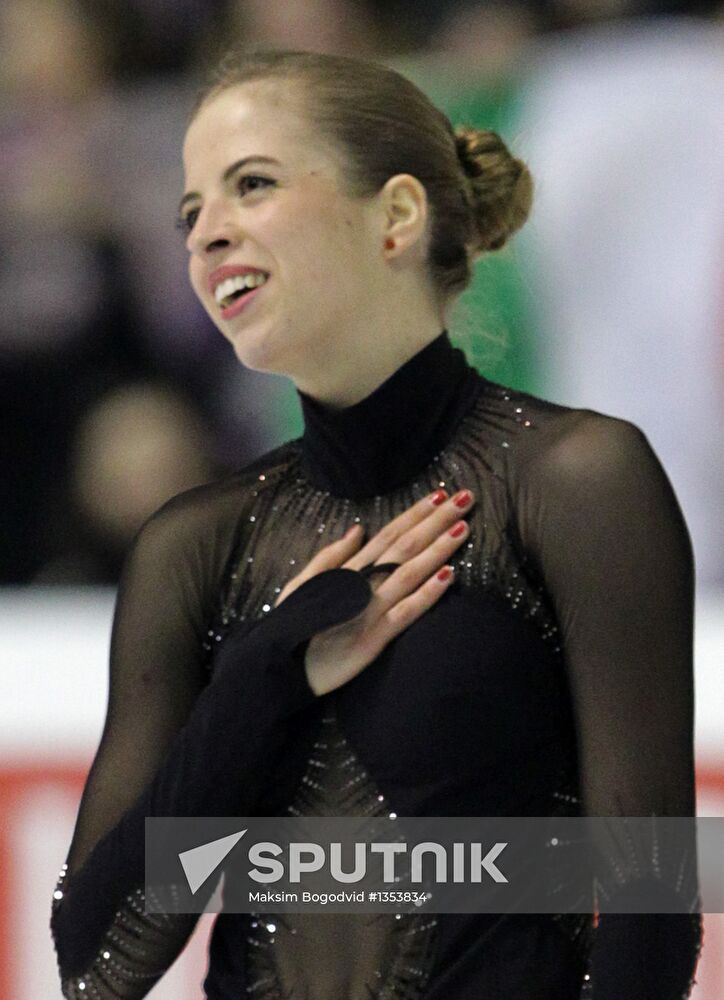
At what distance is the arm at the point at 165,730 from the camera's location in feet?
4.22

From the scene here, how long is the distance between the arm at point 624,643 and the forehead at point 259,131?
1.10 ft

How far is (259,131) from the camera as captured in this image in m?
1.38

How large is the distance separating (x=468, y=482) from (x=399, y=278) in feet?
0.63

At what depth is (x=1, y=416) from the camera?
2.70 metres

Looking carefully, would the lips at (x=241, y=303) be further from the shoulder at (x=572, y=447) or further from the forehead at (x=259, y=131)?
the shoulder at (x=572, y=447)

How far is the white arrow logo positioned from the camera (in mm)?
1334

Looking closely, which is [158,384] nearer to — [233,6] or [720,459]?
[233,6]

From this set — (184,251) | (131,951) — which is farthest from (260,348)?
(184,251)

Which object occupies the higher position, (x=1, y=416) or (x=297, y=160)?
(x=1, y=416)

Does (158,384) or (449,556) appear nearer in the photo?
(449,556)

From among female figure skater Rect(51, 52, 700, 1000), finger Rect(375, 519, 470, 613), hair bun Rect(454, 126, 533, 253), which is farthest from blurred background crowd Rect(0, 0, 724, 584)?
finger Rect(375, 519, 470, 613)

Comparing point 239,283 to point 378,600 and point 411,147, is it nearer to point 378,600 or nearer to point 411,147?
point 411,147

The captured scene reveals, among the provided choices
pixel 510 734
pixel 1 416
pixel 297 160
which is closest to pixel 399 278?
pixel 297 160

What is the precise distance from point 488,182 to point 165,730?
0.55m
